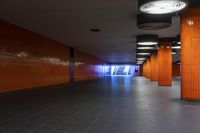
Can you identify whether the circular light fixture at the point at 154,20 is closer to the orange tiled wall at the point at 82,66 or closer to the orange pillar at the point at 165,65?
the orange pillar at the point at 165,65

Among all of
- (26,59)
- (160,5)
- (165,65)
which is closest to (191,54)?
(160,5)

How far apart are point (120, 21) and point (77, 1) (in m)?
4.87

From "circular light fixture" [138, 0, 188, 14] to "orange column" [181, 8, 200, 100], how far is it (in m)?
2.25

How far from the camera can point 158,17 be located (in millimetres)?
12203

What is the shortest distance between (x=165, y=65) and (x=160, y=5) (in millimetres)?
16083

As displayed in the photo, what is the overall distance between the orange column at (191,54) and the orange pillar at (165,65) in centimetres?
1273

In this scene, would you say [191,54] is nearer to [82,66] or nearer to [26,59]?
[26,59]

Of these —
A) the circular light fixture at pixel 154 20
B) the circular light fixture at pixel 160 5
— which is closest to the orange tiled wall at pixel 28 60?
the circular light fixture at pixel 154 20

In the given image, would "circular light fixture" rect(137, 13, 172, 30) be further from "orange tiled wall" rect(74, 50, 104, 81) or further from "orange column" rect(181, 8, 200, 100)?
"orange tiled wall" rect(74, 50, 104, 81)

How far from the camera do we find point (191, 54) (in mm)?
11672

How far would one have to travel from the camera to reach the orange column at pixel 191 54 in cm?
1150

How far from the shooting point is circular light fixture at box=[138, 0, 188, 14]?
8742mm

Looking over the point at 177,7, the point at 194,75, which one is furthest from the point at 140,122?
the point at 194,75

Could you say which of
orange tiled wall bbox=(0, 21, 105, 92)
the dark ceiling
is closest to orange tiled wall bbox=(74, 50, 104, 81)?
orange tiled wall bbox=(0, 21, 105, 92)
